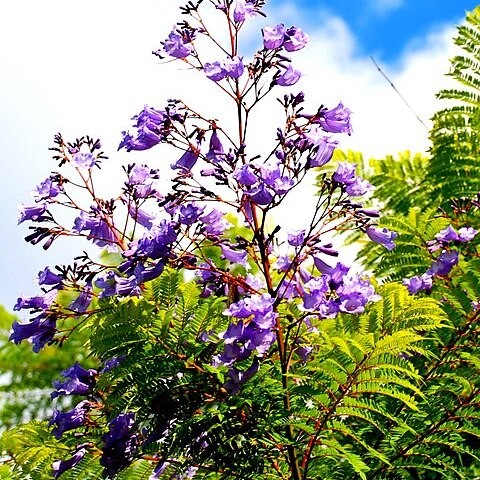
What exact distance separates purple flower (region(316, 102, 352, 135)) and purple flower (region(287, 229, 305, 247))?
313 mm

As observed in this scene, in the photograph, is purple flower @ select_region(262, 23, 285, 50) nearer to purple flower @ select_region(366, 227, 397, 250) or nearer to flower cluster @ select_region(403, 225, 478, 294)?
purple flower @ select_region(366, 227, 397, 250)

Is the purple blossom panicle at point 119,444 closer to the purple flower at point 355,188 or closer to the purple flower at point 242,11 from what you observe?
the purple flower at point 355,188

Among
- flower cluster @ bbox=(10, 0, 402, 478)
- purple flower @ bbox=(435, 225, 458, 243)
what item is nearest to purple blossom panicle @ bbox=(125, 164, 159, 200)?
flower cluster @ bbox=(10, 0, 402, 478)

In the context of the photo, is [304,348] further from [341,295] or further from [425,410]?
[425,410]

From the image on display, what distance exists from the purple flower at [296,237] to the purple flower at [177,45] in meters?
0.63

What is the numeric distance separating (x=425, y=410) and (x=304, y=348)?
386mm

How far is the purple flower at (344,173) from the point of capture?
2193mm

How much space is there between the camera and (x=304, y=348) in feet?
7.29

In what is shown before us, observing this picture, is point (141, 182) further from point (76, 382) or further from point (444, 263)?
point (444, 263)

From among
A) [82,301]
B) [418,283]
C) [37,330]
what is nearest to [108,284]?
[82,301]

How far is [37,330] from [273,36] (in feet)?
3.55

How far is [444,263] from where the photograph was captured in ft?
9.64

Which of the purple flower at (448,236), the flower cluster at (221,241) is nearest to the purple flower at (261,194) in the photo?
the flower cluster at (221,241)

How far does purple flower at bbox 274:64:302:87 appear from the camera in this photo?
2.30 meters
